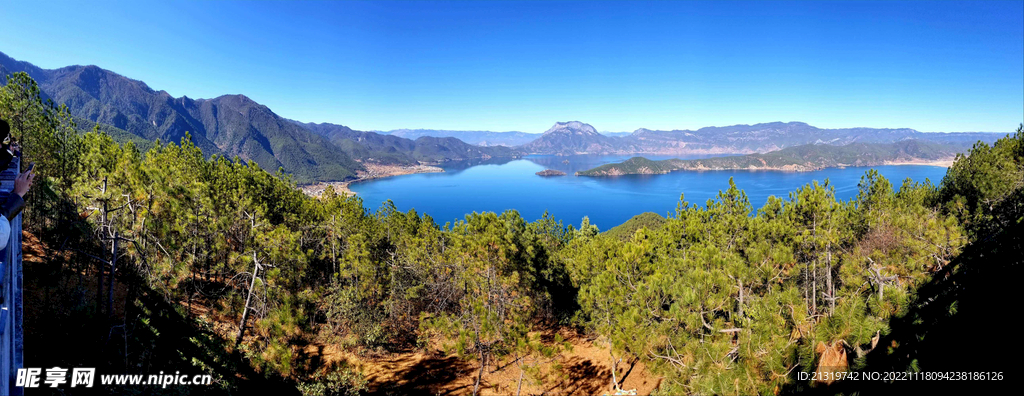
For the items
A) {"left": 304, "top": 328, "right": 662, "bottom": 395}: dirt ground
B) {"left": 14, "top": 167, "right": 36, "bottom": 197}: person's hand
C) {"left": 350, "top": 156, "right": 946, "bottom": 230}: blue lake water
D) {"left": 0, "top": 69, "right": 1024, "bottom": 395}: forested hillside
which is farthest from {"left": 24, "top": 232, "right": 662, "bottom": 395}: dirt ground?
{"left": 350, "top": 156, "right": 946, "bottom": 230}: blue lake water

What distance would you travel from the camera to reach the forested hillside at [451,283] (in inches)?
194

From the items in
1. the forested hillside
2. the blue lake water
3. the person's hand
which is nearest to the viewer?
the person's hand

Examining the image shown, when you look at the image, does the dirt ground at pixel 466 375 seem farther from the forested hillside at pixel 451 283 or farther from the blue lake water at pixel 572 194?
the blue lake water at pixel 572 194

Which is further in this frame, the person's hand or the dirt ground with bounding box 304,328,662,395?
the dirt ground with bounding box 304,328,662,395

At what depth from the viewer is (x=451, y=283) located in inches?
429

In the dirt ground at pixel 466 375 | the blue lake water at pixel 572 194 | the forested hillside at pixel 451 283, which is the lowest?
the blue lake water at pixel 572 194

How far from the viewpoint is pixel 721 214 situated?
44.9 feet

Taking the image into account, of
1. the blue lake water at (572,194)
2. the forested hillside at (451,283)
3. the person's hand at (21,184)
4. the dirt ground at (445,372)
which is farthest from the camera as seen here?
the blue lake water at (572,194)

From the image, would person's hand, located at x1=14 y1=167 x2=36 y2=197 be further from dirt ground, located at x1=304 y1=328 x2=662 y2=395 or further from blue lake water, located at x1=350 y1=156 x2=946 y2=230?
blue lake water, located at x1=350 y1=156 x2=946 y2=230

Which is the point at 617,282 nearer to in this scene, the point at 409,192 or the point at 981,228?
the point at 981,228

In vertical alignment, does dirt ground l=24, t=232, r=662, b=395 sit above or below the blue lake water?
above

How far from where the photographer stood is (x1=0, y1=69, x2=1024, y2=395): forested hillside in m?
4.93

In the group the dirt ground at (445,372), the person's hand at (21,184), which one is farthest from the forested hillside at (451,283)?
the person's hand at (21,184)

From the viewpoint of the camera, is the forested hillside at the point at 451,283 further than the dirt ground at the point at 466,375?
No
